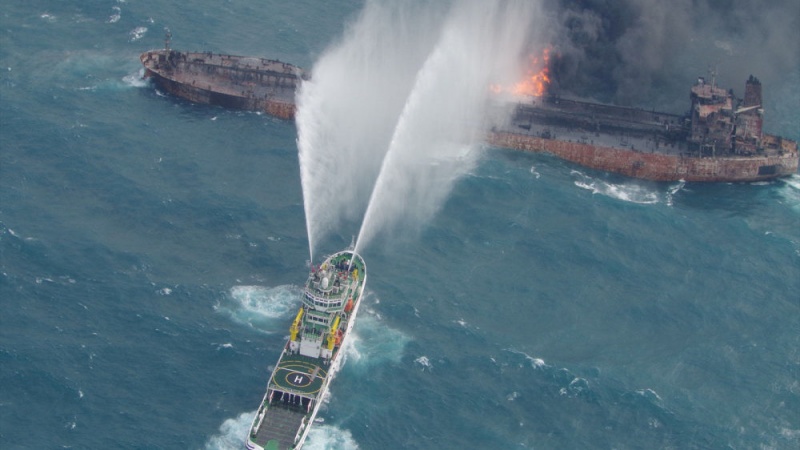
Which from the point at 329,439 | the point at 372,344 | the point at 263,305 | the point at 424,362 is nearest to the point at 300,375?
the point at 329,439

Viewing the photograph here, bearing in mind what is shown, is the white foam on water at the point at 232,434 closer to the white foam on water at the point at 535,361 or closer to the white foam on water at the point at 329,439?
the white foam on water at the point at 329,439

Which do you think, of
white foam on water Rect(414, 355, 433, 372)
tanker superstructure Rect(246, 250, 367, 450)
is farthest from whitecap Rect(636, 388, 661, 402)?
tanker superstructure Rect(246, 250, 367, 450)

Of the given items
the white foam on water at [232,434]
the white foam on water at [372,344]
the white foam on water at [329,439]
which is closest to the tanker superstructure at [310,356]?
the white foam on water at [329,439]

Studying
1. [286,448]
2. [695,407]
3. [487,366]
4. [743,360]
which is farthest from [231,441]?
[743,360]

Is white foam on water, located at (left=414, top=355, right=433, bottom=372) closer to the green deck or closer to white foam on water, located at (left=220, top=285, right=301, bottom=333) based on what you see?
the green deck

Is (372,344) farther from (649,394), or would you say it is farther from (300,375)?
(649,394)
